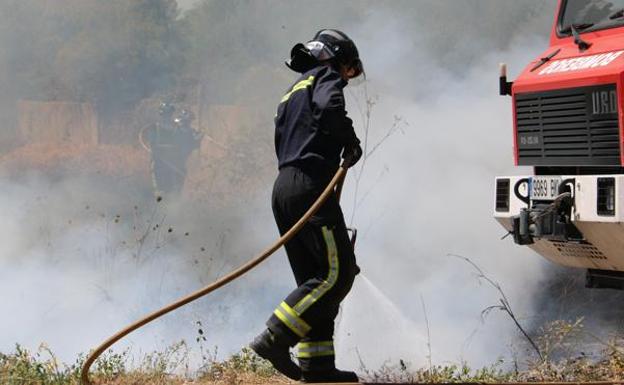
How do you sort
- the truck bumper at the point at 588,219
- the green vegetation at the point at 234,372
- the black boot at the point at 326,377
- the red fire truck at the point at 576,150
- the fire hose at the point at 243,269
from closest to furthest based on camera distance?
the fire hose at the point at 243,269 < the black boot at the point at 326,377 < the green vegetation at the point at 234,372 < the truck bumper at the point at 588,219 < the red fire truck at the point at 576,150

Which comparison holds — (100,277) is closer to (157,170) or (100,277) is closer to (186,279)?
(186,279)

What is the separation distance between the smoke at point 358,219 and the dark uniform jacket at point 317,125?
2473 millimetres

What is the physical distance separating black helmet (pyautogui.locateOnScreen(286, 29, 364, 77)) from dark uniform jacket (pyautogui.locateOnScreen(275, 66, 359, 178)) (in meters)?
0.09

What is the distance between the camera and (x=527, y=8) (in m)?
10.8

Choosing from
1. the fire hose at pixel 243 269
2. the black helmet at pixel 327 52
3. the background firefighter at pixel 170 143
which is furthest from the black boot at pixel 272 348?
the background firefighter at pixel 170 143

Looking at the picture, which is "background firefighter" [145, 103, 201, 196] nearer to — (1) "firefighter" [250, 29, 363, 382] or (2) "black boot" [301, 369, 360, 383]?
(1) "firefighter" [250, 29, 363, 382]

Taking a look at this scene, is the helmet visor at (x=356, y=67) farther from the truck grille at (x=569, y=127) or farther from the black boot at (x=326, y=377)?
the truck grille at (x=569, y=127)

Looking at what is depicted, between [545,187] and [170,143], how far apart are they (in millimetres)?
9258

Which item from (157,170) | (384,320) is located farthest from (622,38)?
(157,170)

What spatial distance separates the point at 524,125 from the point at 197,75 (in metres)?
6.66

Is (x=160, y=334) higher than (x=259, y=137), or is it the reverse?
(x=259, y=137)

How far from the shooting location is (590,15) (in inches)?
301

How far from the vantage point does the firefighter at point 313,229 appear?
5332 millimetres

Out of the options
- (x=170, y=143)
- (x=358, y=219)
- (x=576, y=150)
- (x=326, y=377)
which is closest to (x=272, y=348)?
(x=326, y=377)
